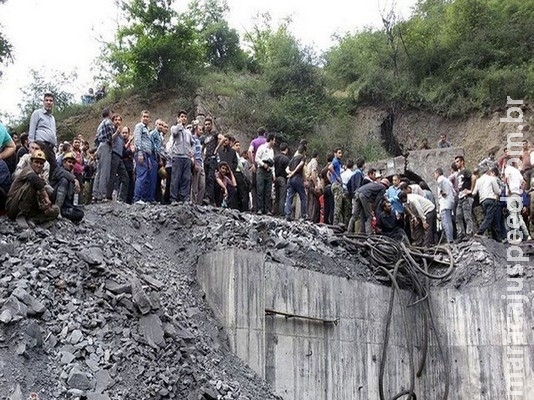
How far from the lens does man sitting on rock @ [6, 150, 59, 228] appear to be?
812 cm

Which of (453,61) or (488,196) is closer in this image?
(488,196)

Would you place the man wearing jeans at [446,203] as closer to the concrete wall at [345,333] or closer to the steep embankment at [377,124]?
the concrete wall at [345,333]

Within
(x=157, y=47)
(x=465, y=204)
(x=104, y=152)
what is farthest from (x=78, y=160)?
(x=157, y=47)

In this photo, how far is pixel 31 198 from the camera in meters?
8.19

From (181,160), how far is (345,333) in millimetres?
4020

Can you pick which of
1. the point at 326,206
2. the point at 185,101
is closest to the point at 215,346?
the point at 326,206

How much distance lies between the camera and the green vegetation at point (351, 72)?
2511 centimetres

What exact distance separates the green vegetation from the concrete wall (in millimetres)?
13446

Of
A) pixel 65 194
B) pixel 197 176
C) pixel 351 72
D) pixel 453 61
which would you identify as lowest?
pixel 65 194

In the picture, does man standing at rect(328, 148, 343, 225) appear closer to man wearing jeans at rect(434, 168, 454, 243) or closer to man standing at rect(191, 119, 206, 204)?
man wearing jeans at rect(434, 168, 454, 243)

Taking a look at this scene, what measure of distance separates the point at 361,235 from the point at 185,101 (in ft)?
49.0

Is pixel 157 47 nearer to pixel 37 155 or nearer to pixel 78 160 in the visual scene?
pixel 78 160

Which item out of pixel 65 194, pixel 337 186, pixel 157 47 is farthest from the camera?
pixel 157 47

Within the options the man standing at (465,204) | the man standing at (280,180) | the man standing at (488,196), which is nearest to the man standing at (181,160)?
the man standing at (280,180)
